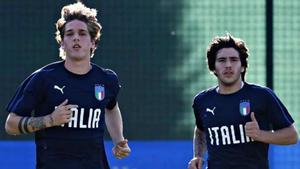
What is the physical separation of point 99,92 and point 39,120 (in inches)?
20.3

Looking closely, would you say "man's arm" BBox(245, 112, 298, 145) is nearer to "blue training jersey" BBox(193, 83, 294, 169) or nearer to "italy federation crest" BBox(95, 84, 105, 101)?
"blue training jersey" BBox(193, 83, 294, 169)

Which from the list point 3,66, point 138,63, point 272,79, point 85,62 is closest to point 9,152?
point 3,66

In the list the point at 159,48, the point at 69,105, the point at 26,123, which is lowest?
the point at 26,123

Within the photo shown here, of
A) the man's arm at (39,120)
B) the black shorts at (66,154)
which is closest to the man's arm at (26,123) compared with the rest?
the man's arm at (39,120)

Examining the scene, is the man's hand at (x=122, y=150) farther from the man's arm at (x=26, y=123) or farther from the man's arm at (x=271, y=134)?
the man's arm at (x=271, y=134)

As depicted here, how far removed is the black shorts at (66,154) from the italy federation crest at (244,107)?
3.31 feet

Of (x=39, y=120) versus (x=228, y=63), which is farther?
(x=228, y=63)

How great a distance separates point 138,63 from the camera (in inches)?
401

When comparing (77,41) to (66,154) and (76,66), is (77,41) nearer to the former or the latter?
(76,66)

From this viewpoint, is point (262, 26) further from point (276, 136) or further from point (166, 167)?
point (276, 136)

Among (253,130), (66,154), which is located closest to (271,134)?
(253,130)

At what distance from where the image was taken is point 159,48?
10164 mm

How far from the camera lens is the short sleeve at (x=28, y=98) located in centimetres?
670

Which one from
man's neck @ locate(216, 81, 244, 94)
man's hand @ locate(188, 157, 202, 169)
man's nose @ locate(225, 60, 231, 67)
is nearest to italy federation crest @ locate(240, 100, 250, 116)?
man's neck @ locate(216, 81, 244, 94)
